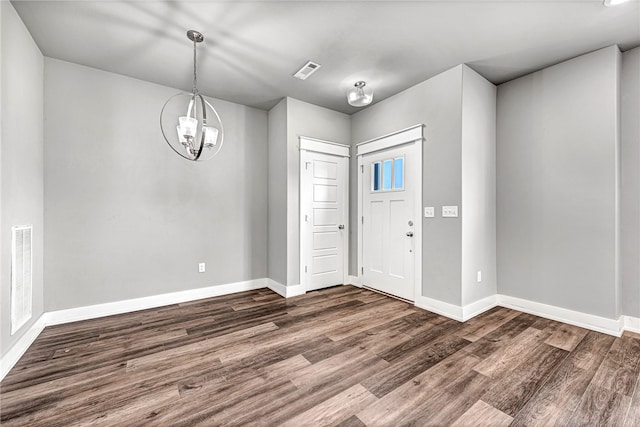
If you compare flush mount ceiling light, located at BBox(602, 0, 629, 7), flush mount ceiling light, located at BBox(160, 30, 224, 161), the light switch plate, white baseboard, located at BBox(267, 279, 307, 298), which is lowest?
white baseboard, located at BBox(267, 279, 307, 298)

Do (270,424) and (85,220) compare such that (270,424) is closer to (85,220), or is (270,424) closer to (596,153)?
(85,220)

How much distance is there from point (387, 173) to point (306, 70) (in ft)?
5.73

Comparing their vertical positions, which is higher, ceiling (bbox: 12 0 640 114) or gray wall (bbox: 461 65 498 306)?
ceiling (bbox: 12 0 640 114)

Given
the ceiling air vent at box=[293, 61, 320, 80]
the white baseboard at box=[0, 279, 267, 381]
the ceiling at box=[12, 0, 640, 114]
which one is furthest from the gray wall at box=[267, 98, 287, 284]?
the ceiling at box=[12, 0, 640, 114]

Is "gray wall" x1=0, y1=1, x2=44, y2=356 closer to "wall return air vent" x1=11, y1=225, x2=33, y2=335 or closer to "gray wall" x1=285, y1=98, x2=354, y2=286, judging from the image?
"wall return air vent" x1=11, y1=225, x2=33, y2=335

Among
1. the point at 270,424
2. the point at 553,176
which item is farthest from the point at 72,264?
the point at 553,176

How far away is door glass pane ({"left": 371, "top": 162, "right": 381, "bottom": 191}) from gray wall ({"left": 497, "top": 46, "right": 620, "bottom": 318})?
154cm

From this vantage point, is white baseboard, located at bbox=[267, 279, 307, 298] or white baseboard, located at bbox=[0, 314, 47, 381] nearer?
white baseboard, located at bbox=[0, 314, 47, 381]

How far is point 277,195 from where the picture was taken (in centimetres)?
405

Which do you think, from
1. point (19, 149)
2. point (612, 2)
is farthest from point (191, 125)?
point (612, 2)

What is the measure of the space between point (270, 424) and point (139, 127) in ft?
11.4

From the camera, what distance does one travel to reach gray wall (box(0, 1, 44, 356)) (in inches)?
79.7

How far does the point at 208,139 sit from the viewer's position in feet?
8.90

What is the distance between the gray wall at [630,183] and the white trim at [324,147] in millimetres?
3150
